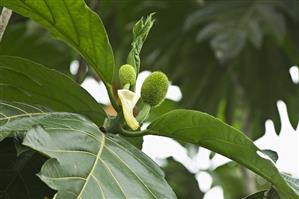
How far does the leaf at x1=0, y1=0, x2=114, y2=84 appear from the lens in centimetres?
92

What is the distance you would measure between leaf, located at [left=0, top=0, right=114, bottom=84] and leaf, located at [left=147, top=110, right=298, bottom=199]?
10cm

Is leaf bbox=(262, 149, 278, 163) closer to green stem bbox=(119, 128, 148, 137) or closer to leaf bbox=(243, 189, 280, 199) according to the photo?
leaf bbox=(243, 189, 280, 199)

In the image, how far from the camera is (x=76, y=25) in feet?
3.07

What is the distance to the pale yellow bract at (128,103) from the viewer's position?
899mm

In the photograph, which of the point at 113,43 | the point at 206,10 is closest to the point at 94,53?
the point at 206,10

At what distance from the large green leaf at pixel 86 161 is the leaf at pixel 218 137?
5 centimetres

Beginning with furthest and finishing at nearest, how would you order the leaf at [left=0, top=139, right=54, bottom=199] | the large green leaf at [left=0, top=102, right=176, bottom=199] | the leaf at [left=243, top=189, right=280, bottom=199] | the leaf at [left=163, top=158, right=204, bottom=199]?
the leaf at [left=163, top=158, right=204, bottom=199] → the leaf at [left=243, top=189, right=280, bottom=199] → the leaf at [left=0, top=139, right=54, bottom=199] → the large green leaf at [left=0, top=102, right=176, bottom=199]

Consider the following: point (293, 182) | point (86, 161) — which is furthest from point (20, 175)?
point (293, 182)

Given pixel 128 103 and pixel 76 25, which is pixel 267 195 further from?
pixel 76 25

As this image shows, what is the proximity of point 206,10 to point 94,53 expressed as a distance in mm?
1520

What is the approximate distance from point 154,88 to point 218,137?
10 cm

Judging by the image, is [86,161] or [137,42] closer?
[86,161]

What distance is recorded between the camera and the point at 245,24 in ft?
7.73

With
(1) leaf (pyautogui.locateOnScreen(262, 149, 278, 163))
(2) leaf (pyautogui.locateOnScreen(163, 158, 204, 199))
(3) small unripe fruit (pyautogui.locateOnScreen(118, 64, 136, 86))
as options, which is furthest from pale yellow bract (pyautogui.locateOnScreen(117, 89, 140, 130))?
(2) leaf (pyautogui.locateOnScreen(163, 158, 204, 199))
